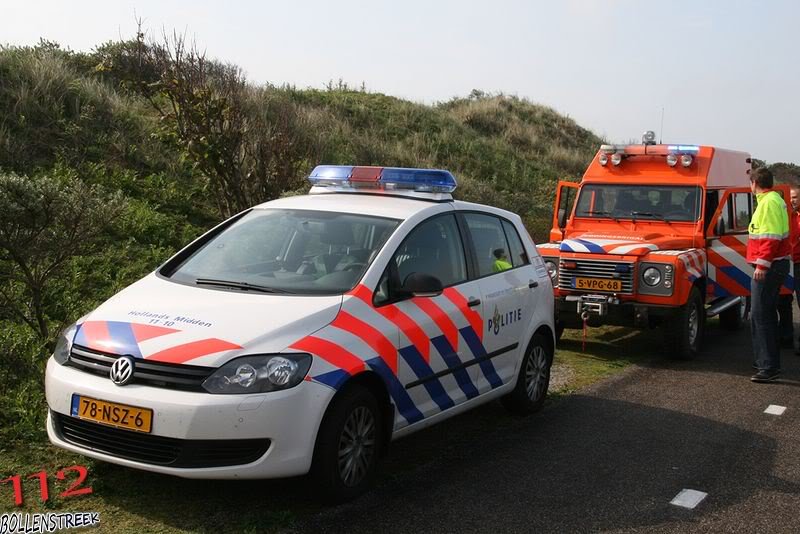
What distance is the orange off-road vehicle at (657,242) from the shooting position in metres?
9.53

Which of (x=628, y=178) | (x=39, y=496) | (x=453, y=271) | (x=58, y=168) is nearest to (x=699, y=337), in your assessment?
(x=628, y=178)

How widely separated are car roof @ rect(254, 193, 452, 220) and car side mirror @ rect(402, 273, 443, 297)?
1.91ft

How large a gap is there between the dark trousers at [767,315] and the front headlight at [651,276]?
108 centimetres

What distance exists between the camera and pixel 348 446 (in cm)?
479

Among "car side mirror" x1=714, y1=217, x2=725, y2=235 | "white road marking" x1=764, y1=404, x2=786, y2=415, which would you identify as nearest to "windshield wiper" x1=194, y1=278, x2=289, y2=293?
"white road marking" x1=764, y1=404, x2=786, y2=415

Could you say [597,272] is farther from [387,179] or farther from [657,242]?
[387,179]

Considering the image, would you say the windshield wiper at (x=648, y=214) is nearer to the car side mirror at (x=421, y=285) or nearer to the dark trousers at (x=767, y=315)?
the dark trousers at (x=767, y=315)

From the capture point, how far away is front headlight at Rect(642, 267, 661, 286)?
9484 mm

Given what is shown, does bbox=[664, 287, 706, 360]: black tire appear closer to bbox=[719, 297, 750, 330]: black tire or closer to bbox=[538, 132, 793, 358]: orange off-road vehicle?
bbox=[538, 132, 793, 358]: orange off-road vehicle

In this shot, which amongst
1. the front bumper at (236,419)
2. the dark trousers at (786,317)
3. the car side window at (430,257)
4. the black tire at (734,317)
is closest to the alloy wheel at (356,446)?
the front bumper at (236,419)

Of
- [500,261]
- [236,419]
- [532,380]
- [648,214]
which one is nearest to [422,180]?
[500,261]

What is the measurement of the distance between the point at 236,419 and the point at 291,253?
5.11 ft

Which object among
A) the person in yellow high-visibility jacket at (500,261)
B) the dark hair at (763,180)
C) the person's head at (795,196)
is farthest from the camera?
the person's head at (795,196)

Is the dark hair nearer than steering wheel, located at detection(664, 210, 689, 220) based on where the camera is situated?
Yes
